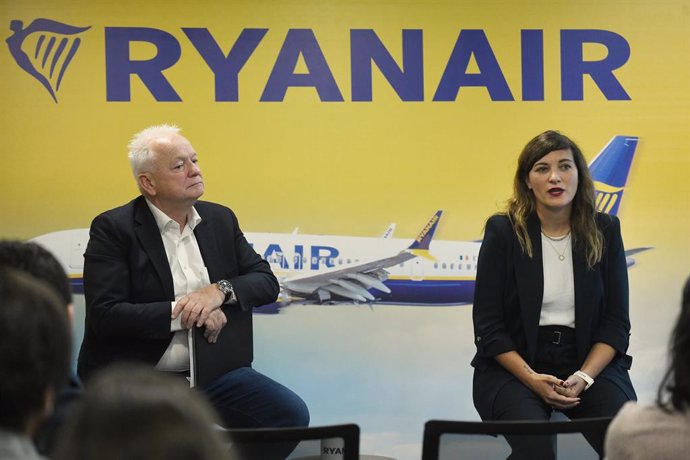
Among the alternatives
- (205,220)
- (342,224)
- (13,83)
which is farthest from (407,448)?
(13,83)

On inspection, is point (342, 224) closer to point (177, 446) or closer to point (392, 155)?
point (392, 155)

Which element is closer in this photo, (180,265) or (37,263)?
(37,263)

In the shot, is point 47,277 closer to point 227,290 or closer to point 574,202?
point 227,290

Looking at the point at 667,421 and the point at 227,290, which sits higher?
the point at 227,290

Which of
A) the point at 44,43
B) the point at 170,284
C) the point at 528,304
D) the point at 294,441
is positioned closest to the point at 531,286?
the point at 528,304

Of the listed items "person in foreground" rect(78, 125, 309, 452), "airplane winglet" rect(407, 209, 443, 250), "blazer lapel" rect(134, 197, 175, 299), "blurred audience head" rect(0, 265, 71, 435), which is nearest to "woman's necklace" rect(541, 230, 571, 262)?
"person in foreground" rect(78, 125, 309, 452)

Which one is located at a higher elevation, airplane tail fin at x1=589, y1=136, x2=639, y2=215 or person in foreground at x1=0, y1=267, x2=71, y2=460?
airplane tail fin at x1=589, y1=136, x2=639, y2=215

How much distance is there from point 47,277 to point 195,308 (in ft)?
4.87

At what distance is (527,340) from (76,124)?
264 centimetres

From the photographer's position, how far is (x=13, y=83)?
186 inches

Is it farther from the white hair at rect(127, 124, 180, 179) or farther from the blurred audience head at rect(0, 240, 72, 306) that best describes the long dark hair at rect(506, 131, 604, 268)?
the blurred audience head at rect(0, 240, 72, 306)

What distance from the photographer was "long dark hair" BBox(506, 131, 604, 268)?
343cm

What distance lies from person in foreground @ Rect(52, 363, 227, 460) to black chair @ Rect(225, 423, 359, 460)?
977 millimetres

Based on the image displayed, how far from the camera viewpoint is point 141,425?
0.90 m
